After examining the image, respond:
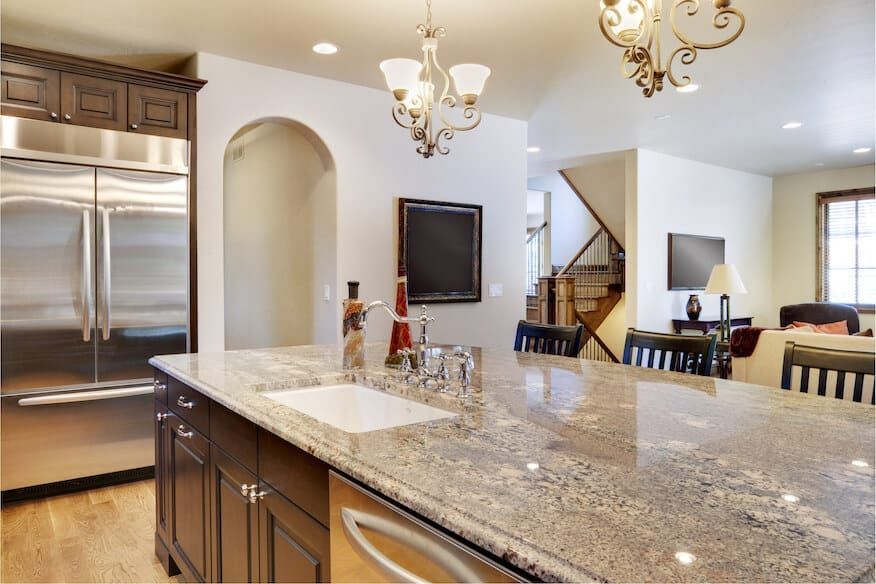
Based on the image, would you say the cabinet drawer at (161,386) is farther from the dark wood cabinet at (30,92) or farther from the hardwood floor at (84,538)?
the dark wood cabinet at (30,92)

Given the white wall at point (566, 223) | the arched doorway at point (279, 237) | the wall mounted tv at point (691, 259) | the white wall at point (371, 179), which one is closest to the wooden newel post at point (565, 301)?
the wall mounted tv at point (691, 259)

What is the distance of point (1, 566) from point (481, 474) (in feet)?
8.72

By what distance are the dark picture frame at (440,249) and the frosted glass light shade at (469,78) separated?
186 cm

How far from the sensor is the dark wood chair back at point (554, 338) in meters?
2.63

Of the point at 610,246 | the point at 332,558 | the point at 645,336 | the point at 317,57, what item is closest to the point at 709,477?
the point at 332,558

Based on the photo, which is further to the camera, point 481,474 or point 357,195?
point 357,195

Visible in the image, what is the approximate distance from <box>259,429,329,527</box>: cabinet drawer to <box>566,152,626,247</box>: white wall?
698 centimetres

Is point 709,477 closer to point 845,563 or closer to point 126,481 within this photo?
point 845,563

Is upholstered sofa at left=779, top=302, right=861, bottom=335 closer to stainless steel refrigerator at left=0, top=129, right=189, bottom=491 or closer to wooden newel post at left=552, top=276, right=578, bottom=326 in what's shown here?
wooden newel post at left=552, top=276, right=578, bottom=326

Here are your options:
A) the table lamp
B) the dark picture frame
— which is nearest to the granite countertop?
the dark picture frame

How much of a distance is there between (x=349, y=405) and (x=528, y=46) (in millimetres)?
2690

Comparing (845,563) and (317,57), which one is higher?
(317,57)

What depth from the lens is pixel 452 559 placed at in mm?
859

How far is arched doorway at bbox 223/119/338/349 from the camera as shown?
4.41m
